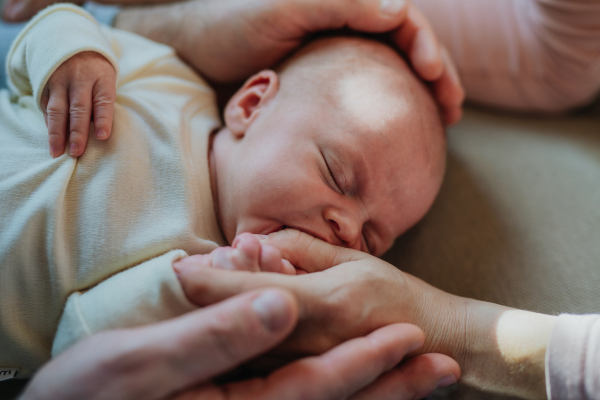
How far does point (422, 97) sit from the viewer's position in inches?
43.4

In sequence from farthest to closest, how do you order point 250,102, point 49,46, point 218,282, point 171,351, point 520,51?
1. point 520,51
2. point 250,102
3. point 49,46
4. point 218,282
5. point 171,351

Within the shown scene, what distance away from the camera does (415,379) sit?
2.44 feet

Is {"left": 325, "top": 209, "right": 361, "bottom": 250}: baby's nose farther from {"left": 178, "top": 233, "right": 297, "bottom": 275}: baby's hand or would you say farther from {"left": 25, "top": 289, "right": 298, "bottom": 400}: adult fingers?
{"left": 25, "top": 289, "right": 298, "bottom": 400}: adult fingers

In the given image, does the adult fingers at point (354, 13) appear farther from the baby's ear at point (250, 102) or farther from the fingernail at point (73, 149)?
the fingernail at point (73, 149)

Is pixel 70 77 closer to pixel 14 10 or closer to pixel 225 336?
pixel 225 336

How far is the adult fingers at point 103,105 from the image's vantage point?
36.4 inches

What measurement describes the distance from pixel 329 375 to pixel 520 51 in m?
1.40

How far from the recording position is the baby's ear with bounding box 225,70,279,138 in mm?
1093

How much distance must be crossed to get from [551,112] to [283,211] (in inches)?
52.1

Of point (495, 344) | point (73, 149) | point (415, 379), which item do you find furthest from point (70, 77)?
point (495, 344)

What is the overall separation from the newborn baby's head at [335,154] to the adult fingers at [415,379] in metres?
0.30

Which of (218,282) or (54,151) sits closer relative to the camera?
(218,282)

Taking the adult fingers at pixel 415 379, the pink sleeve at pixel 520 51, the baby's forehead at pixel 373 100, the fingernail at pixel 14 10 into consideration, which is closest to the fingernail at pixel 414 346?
the adult fingers at pixel 415 379

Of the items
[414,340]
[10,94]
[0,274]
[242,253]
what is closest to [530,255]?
[414,340]
